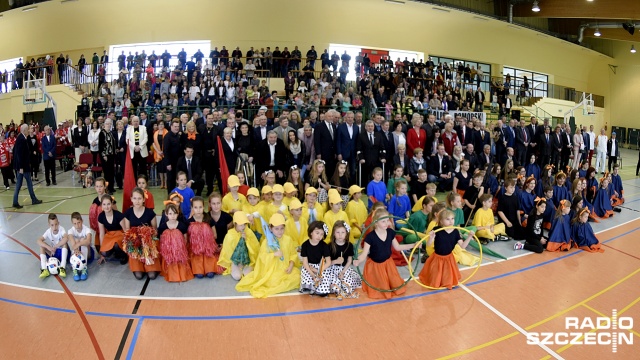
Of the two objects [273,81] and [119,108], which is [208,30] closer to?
[273,81]

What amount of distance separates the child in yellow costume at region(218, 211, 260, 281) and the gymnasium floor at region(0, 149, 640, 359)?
222mm

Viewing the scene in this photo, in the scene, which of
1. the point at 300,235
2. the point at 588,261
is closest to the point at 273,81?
the point at 300,235

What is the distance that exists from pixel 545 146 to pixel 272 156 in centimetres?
837

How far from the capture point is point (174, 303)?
16.5ft

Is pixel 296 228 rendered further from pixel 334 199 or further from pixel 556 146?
pixel 556 146

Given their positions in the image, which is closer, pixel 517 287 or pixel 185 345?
pixel 185 345

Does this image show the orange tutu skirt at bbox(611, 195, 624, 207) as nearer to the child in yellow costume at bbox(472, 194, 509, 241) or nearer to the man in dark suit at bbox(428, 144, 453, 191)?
the man in dark suit at bbox(428, 144, 453, 191)

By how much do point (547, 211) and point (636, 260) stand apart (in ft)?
5.24

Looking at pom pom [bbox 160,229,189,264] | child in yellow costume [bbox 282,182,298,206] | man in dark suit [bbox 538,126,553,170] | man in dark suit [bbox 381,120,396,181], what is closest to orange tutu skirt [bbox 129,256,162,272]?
pom pom [bbox 160,229,189,264]

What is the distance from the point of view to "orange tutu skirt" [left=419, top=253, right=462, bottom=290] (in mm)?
5469

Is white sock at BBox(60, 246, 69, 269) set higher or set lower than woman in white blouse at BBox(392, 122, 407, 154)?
lower

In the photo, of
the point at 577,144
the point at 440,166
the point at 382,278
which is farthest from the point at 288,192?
the point at 577,144

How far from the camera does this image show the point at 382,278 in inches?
207

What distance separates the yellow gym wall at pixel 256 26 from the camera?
68.7ft
